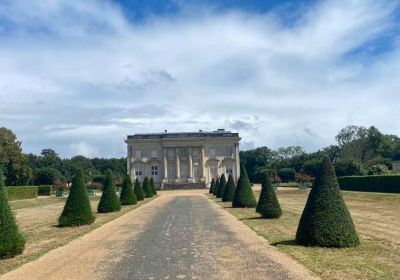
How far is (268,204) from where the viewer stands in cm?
1989

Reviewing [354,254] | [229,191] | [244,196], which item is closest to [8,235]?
[354,254]

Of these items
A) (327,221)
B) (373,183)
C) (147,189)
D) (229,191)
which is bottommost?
(327,221)

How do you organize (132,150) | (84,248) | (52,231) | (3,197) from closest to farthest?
1. (3,197)
2. (84,248)
3. (52,231)
4. (132,150)

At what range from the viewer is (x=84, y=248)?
42.2ft

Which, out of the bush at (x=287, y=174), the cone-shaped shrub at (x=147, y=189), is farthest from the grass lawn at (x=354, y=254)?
the bush at (x=287, y=174)

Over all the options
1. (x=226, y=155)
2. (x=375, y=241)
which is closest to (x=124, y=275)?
(x=375, y=241)

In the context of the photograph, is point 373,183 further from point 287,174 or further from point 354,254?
point 287,174

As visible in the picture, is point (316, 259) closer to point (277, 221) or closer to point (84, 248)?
point (84, 248)

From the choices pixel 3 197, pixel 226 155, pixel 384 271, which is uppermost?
pixel 226 155

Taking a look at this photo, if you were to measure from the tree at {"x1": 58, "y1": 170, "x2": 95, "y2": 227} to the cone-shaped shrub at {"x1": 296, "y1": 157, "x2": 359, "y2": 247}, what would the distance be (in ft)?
34.7

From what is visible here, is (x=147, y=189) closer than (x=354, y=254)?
No

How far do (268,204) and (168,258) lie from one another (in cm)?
1006

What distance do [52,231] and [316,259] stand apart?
37.0ft

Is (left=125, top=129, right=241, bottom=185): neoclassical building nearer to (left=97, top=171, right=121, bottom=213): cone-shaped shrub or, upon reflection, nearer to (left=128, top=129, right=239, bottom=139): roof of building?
(left=128, top=129, right=239, bottom=139): roof of building
